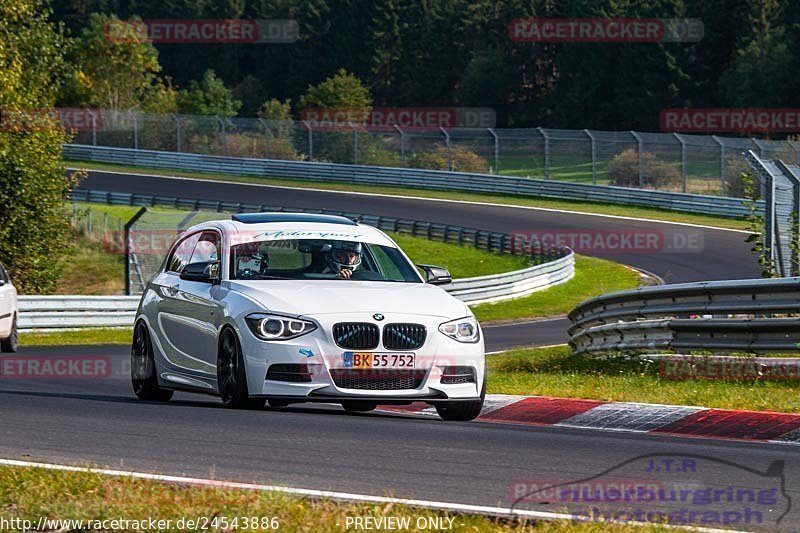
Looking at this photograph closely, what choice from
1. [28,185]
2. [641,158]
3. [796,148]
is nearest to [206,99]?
[641,158]

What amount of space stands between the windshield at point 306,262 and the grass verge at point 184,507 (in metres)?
4.50

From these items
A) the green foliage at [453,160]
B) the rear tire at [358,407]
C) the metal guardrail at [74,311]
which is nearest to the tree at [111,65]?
the green foliage at [453,160]

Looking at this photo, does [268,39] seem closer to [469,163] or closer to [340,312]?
[469,163]

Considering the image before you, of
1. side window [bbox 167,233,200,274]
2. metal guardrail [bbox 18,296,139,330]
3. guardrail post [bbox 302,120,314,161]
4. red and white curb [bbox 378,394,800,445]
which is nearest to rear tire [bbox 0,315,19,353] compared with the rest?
metal guardrail [bbox 18,296,139,330]

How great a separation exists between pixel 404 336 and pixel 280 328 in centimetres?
93

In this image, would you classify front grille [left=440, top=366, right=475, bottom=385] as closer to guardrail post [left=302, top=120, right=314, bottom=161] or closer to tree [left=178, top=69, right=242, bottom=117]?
guardrail post [left=302, top=120, right=314, bottom=161]

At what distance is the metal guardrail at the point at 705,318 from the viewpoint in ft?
42.2

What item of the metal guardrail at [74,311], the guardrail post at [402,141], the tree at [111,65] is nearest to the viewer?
the metal guardrail at [74,311]

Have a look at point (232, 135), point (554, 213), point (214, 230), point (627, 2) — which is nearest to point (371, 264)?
point (214, 230)

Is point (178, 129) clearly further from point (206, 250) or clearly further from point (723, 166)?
point (206, 250)

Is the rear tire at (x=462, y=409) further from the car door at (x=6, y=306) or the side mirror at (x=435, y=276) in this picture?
the car door at (x=6, y=306)

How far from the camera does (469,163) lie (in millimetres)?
61594

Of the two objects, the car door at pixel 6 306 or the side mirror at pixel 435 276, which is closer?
the side mirror at pixel 435 276

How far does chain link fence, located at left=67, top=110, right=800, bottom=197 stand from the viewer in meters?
51.2
